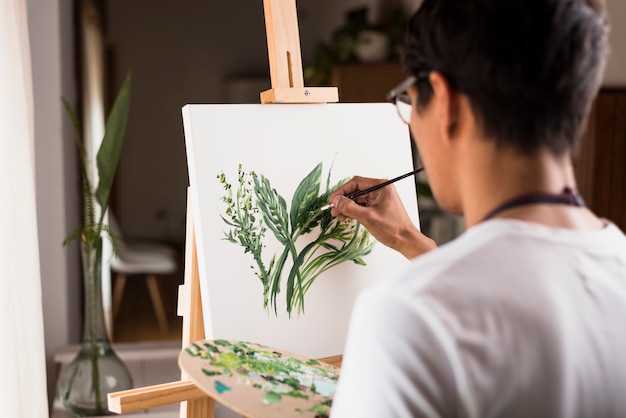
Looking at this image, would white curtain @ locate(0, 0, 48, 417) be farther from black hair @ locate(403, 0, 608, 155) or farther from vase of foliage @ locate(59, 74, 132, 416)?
black hair @ locate(403, 0, 608, 155)

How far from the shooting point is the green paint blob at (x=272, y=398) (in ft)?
3.37

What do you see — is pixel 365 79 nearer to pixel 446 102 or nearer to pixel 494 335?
pixel 446 102

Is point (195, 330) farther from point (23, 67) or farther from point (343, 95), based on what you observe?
point (343, 95)

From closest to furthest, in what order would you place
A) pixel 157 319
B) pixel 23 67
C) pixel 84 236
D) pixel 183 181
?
pixel 23 67 → pixel 84 236 → pixel 157 319 → pixel 183 181

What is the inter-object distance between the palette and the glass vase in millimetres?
1244

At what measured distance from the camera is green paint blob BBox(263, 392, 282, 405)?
40.4 inches

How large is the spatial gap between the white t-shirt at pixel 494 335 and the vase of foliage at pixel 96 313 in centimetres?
170

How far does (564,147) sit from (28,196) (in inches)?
52.3

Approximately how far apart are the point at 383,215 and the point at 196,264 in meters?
0.38

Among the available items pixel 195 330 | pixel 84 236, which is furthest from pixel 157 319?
pixel 195 330

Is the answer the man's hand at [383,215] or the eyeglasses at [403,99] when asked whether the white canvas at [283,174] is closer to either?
the man's hand at [383,215]

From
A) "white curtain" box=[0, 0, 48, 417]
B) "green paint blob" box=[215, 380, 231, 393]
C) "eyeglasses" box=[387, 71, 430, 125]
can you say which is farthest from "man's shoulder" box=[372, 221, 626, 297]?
"white curtain" box=[0, 0, 48, 417]

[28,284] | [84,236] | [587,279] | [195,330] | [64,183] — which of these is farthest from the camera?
[64,183]

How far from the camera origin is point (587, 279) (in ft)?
2.44
